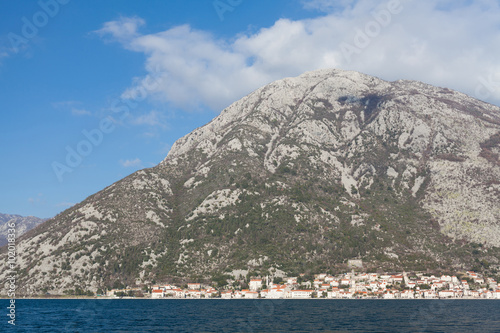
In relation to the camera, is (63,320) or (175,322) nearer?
(175,322)

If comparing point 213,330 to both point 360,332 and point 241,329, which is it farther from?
point 360,332

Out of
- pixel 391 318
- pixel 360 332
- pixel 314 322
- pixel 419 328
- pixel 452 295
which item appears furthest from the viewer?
pixel 452 295

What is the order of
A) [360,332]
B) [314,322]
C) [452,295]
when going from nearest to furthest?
[360,332]
[314,322]
[452,295]

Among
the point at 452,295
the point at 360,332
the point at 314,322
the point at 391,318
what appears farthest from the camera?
the point at 452,295

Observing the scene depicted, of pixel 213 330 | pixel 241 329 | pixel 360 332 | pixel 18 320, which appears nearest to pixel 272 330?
Result: pixel 241 329

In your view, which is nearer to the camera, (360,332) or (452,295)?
(360,332)

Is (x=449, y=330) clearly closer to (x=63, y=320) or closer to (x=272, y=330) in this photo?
(x=272, y=330)

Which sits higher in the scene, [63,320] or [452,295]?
[63,320]

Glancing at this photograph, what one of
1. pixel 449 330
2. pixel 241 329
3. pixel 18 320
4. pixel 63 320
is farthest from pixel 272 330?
pixel 18 320

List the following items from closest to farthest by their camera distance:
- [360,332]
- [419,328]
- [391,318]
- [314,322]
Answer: [360,332]
[419,328]
[314,322]
[391,318]
